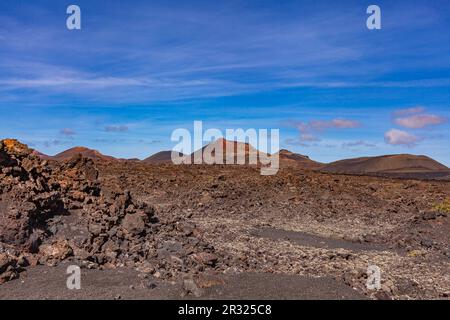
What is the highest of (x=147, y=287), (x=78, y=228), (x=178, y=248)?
(x=78, y=228)

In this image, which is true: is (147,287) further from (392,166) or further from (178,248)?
(392,166)

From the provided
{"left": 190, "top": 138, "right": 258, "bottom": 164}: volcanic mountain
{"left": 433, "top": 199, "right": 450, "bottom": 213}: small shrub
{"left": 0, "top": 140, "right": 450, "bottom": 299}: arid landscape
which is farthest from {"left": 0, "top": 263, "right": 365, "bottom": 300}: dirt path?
{"left": 190, "top": 138, "right": 258, "bottom": 164}: volcanic mountain

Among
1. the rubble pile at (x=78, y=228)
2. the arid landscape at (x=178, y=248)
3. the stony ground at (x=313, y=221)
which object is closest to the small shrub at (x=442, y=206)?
the stony ground at (x=313, y=221)

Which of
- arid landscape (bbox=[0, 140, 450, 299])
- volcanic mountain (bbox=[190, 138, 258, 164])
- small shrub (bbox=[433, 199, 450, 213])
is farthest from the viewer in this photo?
volcanic mountain (bbox=[190, 138, 258, 164])

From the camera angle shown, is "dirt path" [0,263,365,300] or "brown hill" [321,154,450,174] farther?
"brown hill" [321,154,450,174]

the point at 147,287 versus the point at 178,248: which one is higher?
the point at 178,248

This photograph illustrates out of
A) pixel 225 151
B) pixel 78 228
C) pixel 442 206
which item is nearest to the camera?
pixel 78 228

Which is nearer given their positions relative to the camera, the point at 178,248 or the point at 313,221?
the point at 178,248

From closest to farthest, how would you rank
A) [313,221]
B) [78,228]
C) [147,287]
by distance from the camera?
[147,287] → [78,228] → [313,221]

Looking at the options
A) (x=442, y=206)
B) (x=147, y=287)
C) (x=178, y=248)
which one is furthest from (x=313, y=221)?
(x=147, y=287)

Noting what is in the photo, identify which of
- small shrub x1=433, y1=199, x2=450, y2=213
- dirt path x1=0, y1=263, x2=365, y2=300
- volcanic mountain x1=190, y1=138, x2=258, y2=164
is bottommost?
dirt path x1=0, y1=263, x2=365, y2=300

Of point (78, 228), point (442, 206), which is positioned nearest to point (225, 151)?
point (442, 206)

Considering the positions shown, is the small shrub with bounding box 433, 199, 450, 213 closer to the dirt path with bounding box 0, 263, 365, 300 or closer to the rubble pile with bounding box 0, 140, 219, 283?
the rubble pile with bounding box 0, 140, 219, 283
